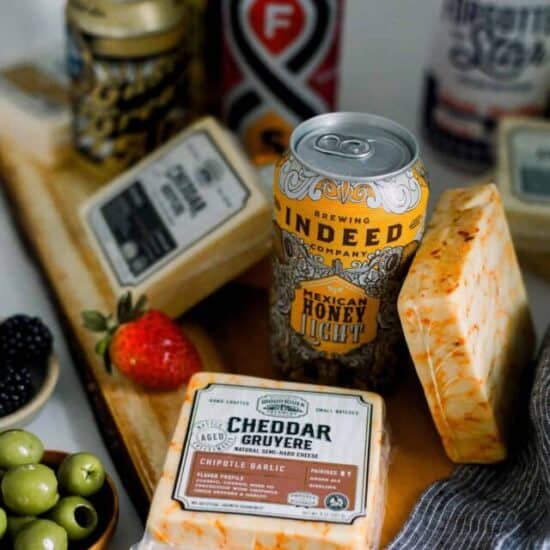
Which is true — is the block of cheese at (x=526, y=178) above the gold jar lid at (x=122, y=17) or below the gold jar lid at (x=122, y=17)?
below

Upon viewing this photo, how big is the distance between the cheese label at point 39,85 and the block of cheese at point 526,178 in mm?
496

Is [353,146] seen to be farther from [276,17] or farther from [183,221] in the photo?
[276,17]

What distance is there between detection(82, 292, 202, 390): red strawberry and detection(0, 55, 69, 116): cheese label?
40cm

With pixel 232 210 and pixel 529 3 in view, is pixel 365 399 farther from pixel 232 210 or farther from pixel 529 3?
pixel 529 3

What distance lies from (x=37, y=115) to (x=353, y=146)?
53cm

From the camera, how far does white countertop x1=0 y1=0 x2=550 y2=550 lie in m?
0.87

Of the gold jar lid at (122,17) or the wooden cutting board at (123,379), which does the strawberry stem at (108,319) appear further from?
the gold jar lid at (122,17)

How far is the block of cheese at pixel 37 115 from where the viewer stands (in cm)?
117

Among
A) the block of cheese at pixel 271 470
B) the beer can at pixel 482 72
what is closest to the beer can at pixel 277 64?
the beer can at pixel 482 72

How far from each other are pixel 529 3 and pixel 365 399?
1.63ft

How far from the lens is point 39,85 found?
125 centimetres

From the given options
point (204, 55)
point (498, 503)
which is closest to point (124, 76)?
point (204, 55)

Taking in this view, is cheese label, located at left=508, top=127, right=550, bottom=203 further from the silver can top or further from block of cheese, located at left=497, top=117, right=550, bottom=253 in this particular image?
the silver can top

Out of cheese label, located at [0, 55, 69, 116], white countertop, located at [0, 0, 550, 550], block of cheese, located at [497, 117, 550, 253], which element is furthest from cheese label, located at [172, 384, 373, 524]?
cheese label, located at [0, 55, 69, 116]
